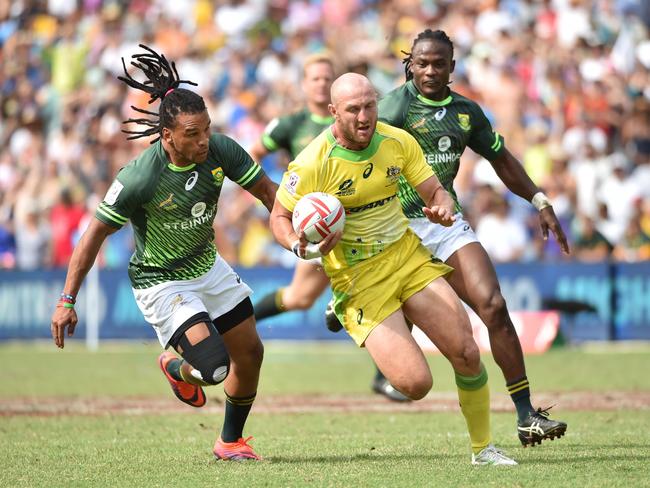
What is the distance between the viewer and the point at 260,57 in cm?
2320

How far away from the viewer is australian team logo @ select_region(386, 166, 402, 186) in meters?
7.85

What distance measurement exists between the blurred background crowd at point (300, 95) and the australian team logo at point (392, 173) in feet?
35.0

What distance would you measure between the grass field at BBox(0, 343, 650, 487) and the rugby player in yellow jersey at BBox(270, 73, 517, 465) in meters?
0.61

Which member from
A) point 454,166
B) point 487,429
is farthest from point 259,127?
point 487,429

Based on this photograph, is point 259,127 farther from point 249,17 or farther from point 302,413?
point 302,413

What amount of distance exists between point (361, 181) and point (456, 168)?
73.7 inches

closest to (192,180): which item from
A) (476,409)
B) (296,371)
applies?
(476,409)

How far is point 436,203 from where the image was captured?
7.85 meters

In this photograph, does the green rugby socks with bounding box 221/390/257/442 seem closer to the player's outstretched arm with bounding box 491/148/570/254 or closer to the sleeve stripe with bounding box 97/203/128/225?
the sleeve stripe with bounding box 97/203/128/225

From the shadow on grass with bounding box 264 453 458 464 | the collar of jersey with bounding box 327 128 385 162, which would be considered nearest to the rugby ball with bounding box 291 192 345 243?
the collar of jersey with bounding box 327 128 385 162

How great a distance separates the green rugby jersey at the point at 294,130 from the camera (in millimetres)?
12273

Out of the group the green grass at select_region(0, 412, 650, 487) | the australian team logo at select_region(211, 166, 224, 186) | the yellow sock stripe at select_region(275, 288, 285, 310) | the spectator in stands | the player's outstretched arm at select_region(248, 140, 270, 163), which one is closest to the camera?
the green grass at select_region(0, 412, 650, 487)

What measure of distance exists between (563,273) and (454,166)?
920 centimetres

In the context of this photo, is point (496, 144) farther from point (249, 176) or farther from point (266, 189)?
point (249, 176)
